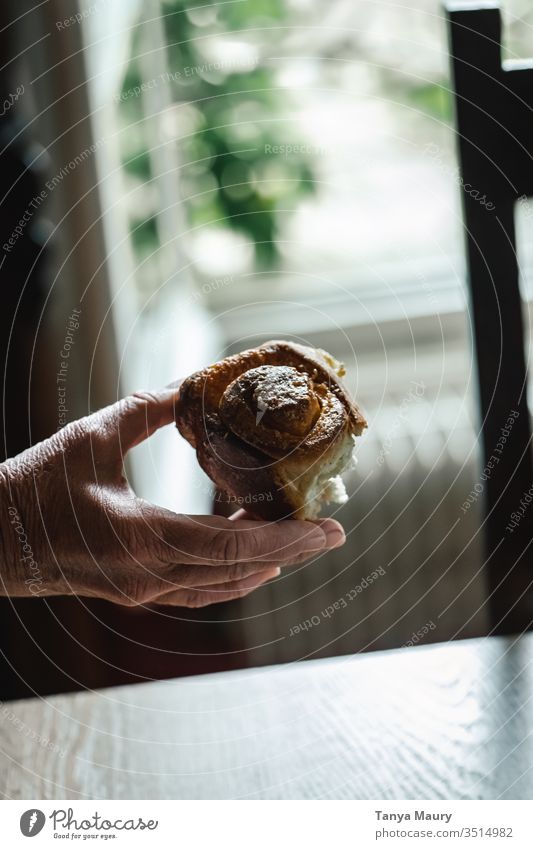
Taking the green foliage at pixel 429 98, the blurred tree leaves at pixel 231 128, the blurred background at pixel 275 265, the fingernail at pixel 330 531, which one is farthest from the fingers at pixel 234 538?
the green foliage at pixel 429 98

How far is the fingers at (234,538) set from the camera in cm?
40

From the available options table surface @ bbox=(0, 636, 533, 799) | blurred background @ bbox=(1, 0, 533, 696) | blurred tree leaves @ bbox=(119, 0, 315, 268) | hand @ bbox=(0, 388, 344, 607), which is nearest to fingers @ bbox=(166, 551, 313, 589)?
hand @ bbox=(0, 388, 344, 607)

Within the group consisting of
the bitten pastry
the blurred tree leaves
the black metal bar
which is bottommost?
the bitten pastry

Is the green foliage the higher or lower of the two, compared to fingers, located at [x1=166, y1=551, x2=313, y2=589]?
higher

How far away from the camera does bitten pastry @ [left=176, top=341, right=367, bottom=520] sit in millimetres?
377

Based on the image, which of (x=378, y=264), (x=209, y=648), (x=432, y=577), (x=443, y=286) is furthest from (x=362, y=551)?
(x=378, y=264)

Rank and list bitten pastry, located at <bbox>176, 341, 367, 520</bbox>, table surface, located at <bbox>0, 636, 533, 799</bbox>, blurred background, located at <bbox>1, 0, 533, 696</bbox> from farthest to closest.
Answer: blurred background, located at <bbox>1, 0, 533, 696</bbox>
table surface, located at <bbox>0, 636, 533, 799</bbox>
bitten pastry, located at <bbox>176, 341, 367, 520</bbox>

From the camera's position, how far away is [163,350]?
125 cm

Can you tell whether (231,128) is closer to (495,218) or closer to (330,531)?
(495,218)

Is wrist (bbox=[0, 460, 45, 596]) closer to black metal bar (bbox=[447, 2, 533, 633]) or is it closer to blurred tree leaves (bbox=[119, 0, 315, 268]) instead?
black metal bar (bbox=[447, 2, 533, 633])

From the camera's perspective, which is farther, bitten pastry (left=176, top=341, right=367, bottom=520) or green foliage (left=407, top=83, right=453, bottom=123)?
green foliage (left=407, top=83, right=453, bottom=123)

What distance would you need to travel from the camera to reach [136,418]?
0.43 metres

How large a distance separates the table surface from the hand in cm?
14
